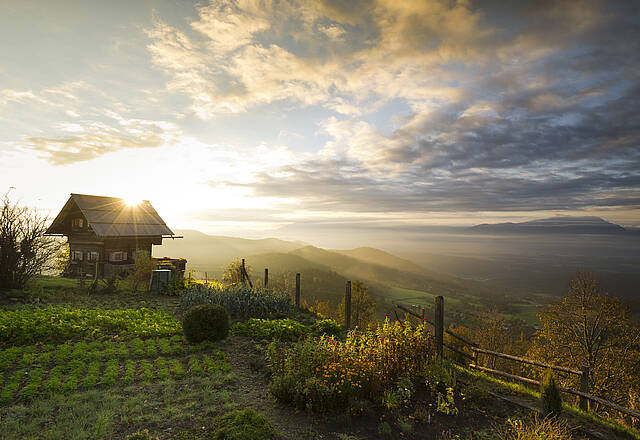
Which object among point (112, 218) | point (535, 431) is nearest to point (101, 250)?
point (112, 218)

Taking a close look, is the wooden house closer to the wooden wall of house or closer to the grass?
the wooden wall of house

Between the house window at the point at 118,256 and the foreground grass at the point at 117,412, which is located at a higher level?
the house window at the point at 118,256

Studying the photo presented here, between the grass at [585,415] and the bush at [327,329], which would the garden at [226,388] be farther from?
the bush at [327,329]

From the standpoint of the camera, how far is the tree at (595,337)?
2186 centimetres

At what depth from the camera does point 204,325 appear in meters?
10.6

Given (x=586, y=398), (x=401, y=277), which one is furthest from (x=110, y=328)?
(x=401, y=277)

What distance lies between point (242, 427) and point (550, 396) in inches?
281

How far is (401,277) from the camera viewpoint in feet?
625

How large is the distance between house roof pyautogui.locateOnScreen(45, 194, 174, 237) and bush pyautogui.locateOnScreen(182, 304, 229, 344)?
18694 millimetres

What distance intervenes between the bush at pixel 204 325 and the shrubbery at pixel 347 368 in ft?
10.2

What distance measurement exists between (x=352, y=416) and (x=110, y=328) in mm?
10808

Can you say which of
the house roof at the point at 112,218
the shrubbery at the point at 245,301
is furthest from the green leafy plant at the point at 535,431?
the house roof at the point at 112,218

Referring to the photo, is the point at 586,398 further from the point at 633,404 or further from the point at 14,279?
the point at 14,279

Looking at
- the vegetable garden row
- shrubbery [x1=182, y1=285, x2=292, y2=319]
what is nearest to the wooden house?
shrubbery [x1=182, y1=285, x2=292, y2=319]
